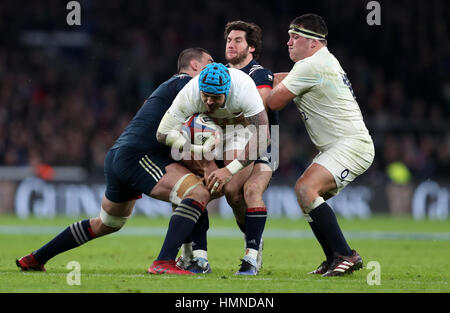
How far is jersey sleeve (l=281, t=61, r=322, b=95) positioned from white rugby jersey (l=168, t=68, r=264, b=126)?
0.54m

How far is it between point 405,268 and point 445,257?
190cm

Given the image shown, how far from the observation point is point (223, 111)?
7688mm

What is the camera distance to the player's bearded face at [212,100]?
7.39m

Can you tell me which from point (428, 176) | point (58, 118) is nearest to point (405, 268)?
point (428, 176)

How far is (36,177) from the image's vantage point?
20.6m

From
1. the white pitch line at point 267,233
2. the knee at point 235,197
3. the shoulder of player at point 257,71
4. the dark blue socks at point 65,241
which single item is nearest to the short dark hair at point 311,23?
the shoulder of player at point 257,71

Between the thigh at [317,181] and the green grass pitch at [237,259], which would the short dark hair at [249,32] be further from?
the green grass pitch at [237,259]

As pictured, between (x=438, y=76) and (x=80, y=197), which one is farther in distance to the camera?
(x=438, y=76)

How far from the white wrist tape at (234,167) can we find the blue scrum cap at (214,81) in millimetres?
677

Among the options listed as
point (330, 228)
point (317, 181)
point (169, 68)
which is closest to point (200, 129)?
point (317, 181)

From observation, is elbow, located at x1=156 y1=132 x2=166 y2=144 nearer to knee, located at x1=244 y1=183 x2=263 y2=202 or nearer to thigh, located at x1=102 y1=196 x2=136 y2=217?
thigh, located at x1=102 y1=196 x2=136 y2=217

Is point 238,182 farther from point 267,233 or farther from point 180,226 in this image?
point 267,233

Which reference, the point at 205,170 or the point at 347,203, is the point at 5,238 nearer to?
the point at 205,170

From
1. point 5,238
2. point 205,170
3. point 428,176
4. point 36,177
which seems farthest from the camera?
point 428,176
